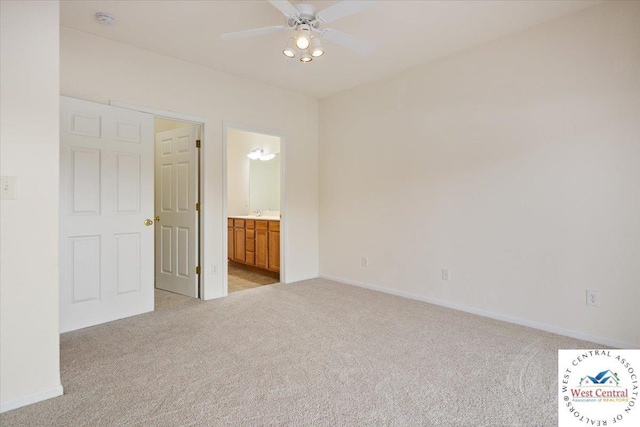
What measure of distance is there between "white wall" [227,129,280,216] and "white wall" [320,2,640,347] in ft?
8.77

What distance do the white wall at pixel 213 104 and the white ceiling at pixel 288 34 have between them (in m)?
0.16

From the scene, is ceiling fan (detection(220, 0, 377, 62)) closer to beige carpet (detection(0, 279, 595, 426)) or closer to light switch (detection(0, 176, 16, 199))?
light switch (detection(0, 176, 16, 199))

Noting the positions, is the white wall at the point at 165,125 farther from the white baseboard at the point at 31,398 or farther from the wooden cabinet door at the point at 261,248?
the white baseboard at the point at 31,398

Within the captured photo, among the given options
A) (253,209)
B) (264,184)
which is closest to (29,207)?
(264,184)

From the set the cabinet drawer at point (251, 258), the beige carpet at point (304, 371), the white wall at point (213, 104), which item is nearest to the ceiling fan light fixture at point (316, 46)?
the white wall at point (213, 104)

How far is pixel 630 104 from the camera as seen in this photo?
2512 mm

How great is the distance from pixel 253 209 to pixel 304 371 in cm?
459

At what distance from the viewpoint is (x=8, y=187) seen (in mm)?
1763

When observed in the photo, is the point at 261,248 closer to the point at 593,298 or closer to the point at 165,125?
the point at 165,125

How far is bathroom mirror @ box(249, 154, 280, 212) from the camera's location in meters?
6.13

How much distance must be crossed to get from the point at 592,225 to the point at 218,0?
3.35 meters

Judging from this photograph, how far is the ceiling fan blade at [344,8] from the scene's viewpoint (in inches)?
77.2

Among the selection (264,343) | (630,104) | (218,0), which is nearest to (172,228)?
(264,343)

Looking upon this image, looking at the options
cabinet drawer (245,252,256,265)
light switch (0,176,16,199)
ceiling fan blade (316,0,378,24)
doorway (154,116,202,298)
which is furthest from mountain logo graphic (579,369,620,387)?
cabinet drawer (245,252,256,265)
